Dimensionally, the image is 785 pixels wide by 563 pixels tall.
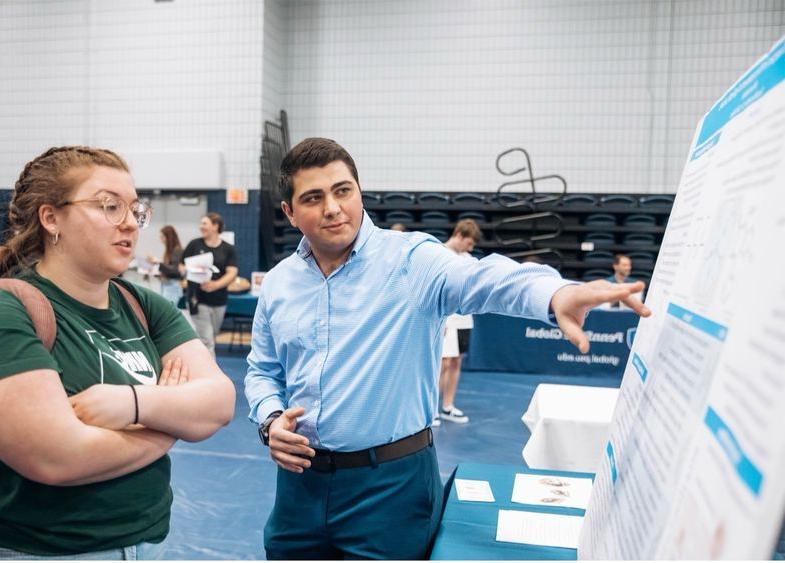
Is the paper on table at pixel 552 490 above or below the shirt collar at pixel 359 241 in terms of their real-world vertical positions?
below

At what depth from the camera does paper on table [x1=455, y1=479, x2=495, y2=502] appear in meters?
1.85

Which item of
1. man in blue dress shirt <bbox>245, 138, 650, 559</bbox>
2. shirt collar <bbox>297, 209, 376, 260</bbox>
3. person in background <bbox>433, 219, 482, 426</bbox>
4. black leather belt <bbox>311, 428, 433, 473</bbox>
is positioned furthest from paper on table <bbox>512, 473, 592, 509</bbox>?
person in background <bbox>433, 219, 482, 426</bbox>

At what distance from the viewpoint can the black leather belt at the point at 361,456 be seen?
5.56 feet

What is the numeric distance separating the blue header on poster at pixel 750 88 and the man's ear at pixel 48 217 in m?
1.37

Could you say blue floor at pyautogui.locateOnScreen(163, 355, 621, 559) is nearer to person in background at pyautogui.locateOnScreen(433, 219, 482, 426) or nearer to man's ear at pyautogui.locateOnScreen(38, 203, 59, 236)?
person in background at pyautogui.locateOnScreen(433, 219, 482, 426)

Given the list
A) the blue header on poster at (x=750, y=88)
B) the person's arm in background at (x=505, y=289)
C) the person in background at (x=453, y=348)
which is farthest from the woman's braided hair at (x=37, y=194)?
the person in background at (x=453, y=348)

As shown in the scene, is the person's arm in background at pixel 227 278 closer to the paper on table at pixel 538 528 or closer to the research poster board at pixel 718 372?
the paper on table at pixel 538 528

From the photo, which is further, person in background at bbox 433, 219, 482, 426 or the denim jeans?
person in background at bbox 433, 219, 482, 426

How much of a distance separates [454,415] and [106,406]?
15.0 feet

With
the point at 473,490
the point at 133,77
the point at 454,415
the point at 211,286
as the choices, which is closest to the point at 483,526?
the point at 473,490

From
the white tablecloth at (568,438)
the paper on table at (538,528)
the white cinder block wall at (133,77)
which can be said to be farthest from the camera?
the white cinder block wall at (133,77)

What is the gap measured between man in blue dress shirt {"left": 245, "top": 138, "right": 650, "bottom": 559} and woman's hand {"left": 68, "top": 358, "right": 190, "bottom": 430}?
0.42m

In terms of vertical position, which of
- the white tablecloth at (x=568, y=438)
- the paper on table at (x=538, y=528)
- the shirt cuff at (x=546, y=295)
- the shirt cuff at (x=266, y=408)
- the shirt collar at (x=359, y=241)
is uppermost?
the shirt collar at (x=359, y=241)

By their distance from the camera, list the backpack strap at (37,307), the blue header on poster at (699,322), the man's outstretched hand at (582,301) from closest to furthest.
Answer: the blue header on poster at (699,322)
the man's outstretched hand at (582,301)
the backpack strap at (37,307)
